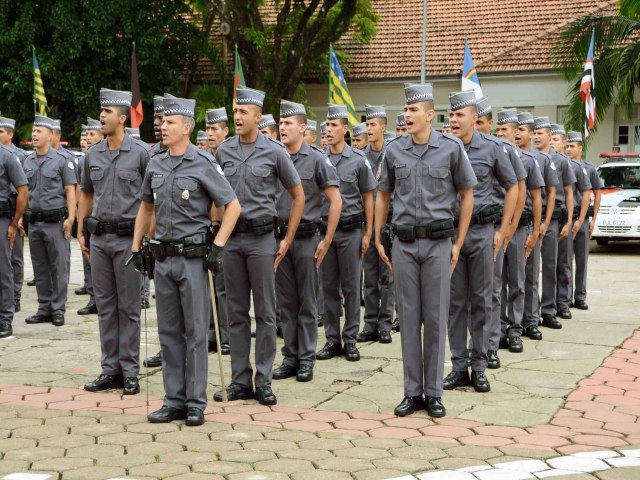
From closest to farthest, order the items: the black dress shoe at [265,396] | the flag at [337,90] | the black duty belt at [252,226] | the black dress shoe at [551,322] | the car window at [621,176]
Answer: the black dress shoe at [265,396] < the black duty belt at [252,226] < the black dress shoe at [551,322] < the flag at [337,90] < the car window at [621,176]

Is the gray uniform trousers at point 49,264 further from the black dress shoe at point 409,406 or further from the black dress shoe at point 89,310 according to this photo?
the black dress shoe at point 409,406

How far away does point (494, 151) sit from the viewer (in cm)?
812

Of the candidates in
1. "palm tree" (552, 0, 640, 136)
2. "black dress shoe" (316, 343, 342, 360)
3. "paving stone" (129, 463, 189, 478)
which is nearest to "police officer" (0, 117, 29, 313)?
"black dress shoe" (316, 343, 342, 360)

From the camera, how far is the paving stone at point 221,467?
18.8ft

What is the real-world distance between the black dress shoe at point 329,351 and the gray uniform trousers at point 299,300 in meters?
0.73

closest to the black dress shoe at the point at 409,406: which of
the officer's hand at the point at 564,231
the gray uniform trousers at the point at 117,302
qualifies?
the gray uniform trousers at the point at 117,302

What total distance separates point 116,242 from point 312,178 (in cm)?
171

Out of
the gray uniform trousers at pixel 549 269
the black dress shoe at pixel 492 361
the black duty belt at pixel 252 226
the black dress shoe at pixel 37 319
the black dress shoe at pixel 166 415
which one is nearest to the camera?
the black dress shoe at pixel 166 415

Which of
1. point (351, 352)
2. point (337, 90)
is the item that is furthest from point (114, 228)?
point (337, 90)

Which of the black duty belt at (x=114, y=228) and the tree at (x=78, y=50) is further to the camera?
the tree at (x=78, y=50)

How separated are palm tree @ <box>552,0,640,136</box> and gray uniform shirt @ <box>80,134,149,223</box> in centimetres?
1826

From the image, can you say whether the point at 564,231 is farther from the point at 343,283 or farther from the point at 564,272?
the point at 343,283

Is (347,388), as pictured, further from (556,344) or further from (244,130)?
(556,344)

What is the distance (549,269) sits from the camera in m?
11.3
